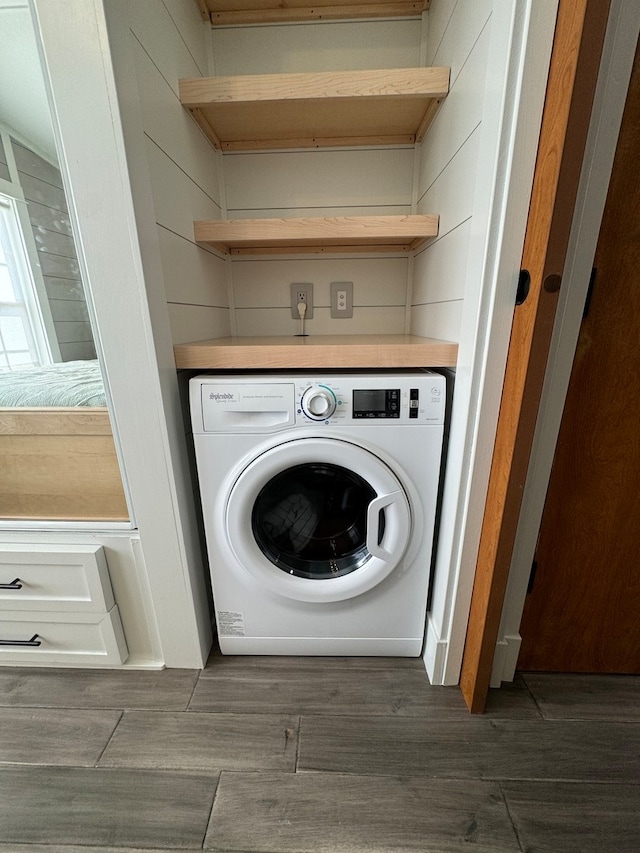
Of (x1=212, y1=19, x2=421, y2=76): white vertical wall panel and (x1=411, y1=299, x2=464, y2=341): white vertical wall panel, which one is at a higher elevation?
(x1=212, y1=19, x2=421, y2=76): white vertical wall panel

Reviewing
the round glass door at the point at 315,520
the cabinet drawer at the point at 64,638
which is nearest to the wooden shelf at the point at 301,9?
the round glass door at the point at 315,520

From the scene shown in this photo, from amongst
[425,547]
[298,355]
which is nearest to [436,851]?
[425,547]

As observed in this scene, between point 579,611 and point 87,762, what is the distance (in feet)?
4.96

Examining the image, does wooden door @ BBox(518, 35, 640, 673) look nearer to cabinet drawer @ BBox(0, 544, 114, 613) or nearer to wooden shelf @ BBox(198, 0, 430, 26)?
wooden shelf @ BBox(198, 0, 430, 26)

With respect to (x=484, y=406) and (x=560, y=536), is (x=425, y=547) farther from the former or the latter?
(x=484, y=406)

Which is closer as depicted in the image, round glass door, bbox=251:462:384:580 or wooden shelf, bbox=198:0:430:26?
round glass door, bbox=251:462:384:580

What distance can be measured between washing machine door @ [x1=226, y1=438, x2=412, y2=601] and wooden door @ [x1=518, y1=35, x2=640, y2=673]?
467 millimetres

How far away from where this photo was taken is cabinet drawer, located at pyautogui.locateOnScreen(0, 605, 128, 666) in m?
1.18

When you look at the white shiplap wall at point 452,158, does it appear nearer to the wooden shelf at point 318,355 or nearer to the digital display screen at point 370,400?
the wooden shelf at point 318,355

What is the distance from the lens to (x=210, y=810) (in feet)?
2.92

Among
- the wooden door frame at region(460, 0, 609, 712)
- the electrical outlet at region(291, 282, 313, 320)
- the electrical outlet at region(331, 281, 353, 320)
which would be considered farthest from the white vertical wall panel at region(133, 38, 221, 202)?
the wooden door frame at region(460, 0, 609, 712)

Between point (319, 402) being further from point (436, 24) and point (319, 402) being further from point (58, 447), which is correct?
point (436, 24)

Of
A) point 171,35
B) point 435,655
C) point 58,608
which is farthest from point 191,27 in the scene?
point 435,655

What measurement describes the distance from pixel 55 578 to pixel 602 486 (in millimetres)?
1653
